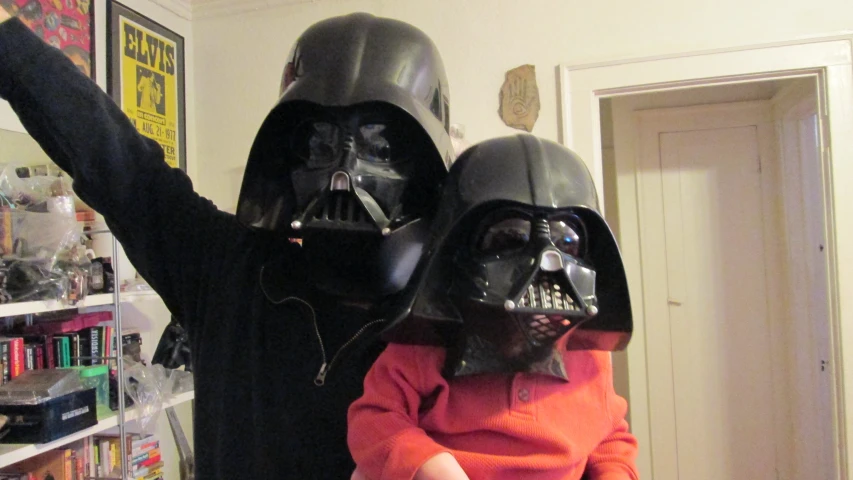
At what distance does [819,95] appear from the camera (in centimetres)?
178

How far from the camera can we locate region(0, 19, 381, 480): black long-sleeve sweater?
721 mm

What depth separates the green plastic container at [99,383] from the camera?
146 cm

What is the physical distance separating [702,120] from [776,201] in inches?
19.0

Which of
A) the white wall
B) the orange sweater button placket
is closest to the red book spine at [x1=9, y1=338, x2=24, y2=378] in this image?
the white wall

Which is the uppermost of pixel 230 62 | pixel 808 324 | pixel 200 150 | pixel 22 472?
pixel 230 62

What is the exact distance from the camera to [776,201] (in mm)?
2496

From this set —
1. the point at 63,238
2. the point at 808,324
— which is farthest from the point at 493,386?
the point at 808,324

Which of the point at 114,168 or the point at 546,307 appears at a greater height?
the point at 114,168

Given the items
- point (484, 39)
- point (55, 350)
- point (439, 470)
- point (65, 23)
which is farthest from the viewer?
point (484, 39)

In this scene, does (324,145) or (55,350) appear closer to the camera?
(324,145)

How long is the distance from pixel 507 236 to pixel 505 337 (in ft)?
0.35

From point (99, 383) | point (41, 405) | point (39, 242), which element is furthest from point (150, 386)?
point (39, 242)

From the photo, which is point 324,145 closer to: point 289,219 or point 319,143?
point 319,143

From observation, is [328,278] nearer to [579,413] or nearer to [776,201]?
[579,413]
